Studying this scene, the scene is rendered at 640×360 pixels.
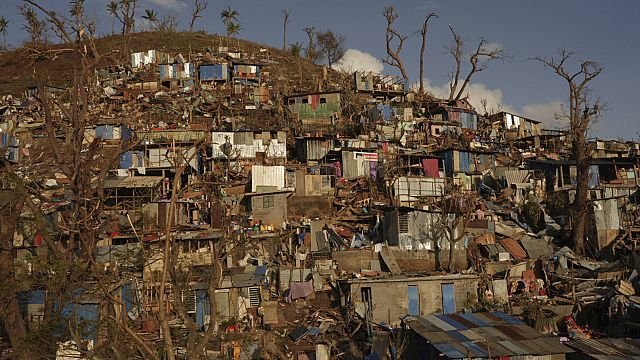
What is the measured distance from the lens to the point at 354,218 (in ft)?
94.9

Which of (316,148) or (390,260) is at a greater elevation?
(316,148)

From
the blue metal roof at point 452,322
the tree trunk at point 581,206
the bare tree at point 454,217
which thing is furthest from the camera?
the tree trunk at point 581,206

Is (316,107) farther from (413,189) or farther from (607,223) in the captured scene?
(607,223)

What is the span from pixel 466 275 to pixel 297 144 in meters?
15.7

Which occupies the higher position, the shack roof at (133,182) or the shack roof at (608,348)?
the shack roof at (133,182)

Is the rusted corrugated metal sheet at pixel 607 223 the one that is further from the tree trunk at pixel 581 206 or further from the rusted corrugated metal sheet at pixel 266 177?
the rusted corrugated metal sheet at pixel 266 177

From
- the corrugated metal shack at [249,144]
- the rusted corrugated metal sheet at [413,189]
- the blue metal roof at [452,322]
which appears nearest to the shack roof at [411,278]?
the blue metal roof at [452,322]

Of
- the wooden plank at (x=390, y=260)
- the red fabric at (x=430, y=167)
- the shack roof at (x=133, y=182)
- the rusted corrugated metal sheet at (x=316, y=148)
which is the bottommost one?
the wooden plank at (x=390, y=260)

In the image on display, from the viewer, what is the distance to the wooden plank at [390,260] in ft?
82.0

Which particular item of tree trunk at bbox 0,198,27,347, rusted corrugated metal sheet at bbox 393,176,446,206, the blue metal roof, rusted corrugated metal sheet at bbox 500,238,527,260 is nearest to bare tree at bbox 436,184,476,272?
rusted corrugated metal sheet at bbox 393,176,446,206

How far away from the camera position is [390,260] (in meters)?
25.4

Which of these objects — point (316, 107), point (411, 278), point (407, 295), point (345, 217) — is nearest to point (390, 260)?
point (411, 278)

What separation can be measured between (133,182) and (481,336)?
19.0 metres

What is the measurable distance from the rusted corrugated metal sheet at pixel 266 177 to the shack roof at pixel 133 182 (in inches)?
189
